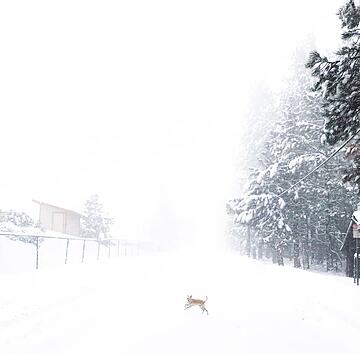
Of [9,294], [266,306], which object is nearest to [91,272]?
[9,294]

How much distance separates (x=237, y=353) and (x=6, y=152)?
11058 centimetres

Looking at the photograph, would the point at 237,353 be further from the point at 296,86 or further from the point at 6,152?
the point at 6,152

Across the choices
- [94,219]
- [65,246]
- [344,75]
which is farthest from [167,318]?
[94,219]

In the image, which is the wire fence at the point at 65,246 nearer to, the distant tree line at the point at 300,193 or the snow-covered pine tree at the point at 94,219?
the snow-covered pine tree at the point at 94,219

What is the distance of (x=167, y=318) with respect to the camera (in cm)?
923

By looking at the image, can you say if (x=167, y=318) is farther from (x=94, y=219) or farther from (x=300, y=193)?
(x=94, y=219)

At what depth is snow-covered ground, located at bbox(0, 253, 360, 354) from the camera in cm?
700

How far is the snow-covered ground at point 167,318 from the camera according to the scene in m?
7.00

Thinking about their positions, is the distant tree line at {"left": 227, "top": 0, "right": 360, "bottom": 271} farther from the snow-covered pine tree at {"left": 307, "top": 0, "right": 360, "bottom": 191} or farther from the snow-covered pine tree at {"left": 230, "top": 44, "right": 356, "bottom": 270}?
the snow-covered pine tree at {"left": 307, "top": 0, "right": 360, "bottom": 191}

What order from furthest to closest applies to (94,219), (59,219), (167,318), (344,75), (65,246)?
(59,219) < (94,219) < (65,246) < (344,75) < (167,318)

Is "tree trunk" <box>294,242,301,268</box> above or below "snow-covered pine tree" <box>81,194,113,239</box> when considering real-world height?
below

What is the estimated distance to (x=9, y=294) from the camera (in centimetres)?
1124

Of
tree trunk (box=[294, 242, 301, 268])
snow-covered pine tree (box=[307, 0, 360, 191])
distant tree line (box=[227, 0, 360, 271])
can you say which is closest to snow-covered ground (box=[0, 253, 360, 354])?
snow-covered pine tree (box=[307, 0, 360, 191])

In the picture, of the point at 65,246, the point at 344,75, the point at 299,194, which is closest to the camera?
the point at 344,75
